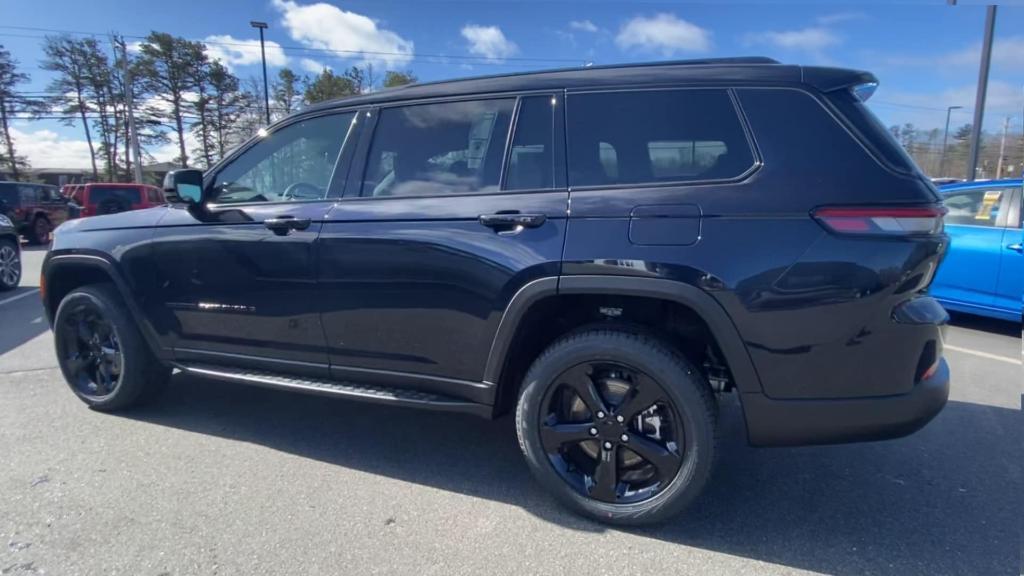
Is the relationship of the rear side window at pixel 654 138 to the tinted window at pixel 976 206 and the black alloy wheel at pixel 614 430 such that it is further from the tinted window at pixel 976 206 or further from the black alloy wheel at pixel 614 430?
the tinted window at pixel 976 206

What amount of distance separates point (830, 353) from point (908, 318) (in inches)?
12.1

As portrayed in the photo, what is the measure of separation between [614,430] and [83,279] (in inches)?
144

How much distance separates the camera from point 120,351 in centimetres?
373

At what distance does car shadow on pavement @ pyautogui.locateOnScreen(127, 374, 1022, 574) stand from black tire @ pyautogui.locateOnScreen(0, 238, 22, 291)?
6774 mm

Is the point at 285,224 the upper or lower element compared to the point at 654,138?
lower

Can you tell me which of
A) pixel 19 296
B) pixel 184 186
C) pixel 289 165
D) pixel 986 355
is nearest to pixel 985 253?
pixel 986 355

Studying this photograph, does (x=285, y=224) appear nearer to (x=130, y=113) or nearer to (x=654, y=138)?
(x=654, y=138)

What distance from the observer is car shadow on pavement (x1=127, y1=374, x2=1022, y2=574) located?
2453 mm

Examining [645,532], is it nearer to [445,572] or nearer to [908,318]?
[445,572]

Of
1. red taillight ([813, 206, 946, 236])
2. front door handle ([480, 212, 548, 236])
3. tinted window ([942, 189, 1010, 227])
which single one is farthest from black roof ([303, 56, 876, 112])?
tinted window ([942, 189, 1010, 227])

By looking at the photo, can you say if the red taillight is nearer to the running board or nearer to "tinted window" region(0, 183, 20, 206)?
the running board

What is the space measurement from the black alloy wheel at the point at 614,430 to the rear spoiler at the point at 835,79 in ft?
4.49

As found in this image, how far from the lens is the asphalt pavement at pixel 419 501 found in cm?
237

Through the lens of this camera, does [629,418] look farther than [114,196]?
No
